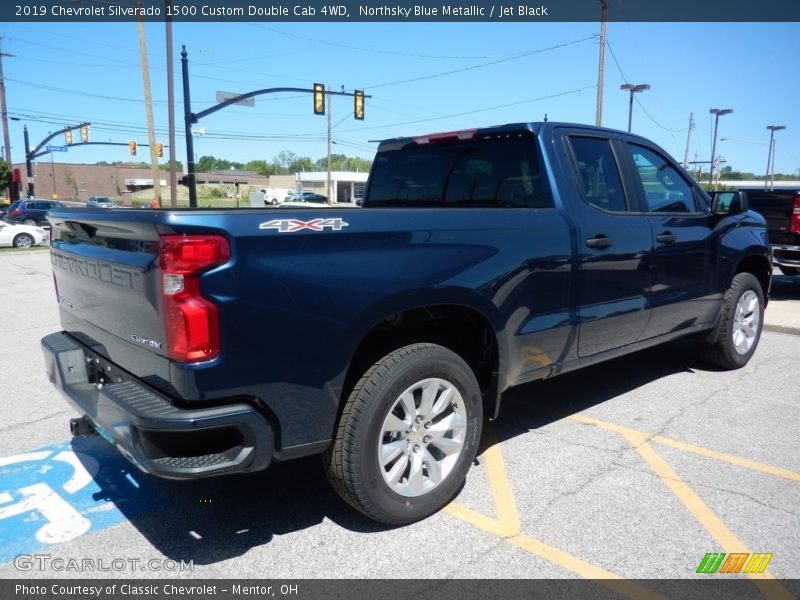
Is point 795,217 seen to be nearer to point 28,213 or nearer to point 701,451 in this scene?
point 701,451

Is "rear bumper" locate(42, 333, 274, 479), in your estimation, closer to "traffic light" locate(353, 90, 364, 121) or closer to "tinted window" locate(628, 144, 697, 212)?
"tinted window" locate(628, 144, 697, 212)

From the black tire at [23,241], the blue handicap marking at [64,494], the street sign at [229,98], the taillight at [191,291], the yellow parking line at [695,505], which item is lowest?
the black tire at [23,241]

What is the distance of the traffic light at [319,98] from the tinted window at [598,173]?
21.0 meters

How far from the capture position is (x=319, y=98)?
2420 cm

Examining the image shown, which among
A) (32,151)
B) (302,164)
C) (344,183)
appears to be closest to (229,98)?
(32,151)

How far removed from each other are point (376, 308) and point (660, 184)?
299 cm

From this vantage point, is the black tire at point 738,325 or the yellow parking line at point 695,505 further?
the black tire at point 738,325

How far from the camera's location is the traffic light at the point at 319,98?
23.7m

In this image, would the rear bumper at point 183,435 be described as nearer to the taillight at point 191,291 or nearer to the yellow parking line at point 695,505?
the taillight at point 191,291

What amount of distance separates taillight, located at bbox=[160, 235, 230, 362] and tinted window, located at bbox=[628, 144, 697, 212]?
3298mm

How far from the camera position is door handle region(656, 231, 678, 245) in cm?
442

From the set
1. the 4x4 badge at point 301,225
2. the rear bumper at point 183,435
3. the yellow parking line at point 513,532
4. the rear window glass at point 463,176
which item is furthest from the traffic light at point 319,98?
the rear bumper at point 183,435

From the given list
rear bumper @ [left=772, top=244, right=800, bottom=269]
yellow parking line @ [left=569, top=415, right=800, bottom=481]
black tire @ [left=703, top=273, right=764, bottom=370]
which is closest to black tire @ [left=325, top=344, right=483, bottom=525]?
yellow parking line @ [left=569, top=415, right=800, bottom=481]
